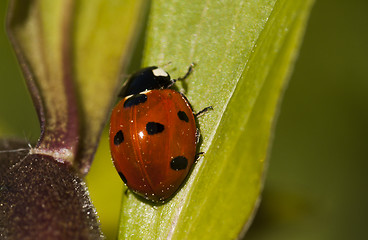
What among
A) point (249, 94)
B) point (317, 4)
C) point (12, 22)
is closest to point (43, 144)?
point (12, 22)

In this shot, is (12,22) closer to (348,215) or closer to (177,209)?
(177,209)

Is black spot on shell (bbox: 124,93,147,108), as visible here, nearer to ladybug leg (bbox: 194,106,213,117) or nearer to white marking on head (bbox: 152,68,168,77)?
white marking on head (bbox: 152,68,168,77)

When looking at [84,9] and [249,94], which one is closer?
[249,94]

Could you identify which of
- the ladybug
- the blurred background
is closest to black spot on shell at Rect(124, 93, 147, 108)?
the ladybug

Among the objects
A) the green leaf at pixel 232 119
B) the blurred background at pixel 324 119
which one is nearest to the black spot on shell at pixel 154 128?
the green leaf at pixel 232 119

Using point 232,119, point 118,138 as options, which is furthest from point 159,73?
point 232,119

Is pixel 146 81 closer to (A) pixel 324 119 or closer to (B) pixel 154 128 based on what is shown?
(B) pixel 154 128

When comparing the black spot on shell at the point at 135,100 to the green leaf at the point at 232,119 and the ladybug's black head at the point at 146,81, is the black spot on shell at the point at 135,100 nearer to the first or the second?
the ladybug's black head at the point at 146,81
